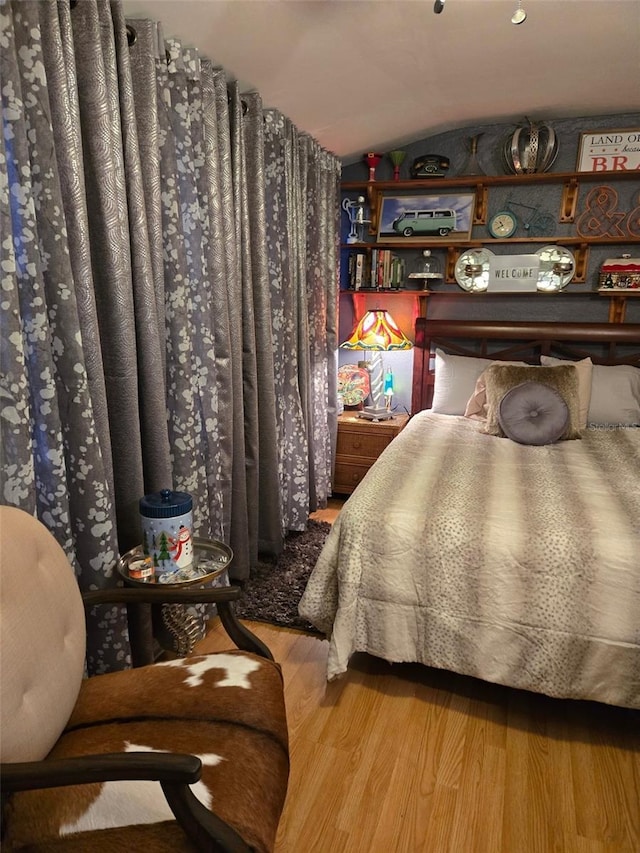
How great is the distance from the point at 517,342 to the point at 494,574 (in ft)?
7.06

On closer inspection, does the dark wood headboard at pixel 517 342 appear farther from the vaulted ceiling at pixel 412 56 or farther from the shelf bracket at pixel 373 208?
the vaulted ceiling at pixel 412 56

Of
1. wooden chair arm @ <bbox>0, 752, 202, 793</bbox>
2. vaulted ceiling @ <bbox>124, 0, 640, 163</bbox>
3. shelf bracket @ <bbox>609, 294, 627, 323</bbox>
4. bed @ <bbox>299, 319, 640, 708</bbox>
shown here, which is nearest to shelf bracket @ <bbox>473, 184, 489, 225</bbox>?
vaulted ceiling @ <bbox>124, 0, 640, 163</bbox>

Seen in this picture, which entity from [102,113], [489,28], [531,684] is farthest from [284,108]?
[531,684]

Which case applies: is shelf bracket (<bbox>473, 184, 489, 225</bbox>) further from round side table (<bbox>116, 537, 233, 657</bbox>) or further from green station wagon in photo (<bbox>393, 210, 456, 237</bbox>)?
round side table (<bbox>116, 537, 233, 657</bbox>)

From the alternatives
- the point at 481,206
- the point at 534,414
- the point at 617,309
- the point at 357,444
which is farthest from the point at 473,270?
the point at 357,444

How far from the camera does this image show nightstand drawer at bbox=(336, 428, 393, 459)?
11.2 ft

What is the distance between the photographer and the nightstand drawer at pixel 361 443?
3.43 meters

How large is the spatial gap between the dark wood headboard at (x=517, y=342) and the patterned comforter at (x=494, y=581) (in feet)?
4.53

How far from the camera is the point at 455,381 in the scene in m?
3.33

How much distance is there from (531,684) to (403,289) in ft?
8.34

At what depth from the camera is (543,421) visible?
106 inches

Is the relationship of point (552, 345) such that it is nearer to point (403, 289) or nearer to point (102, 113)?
point (403, 289)

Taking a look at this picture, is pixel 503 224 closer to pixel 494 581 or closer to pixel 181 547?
pixel 494 581

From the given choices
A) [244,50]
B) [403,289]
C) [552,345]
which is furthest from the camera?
[403,289]
